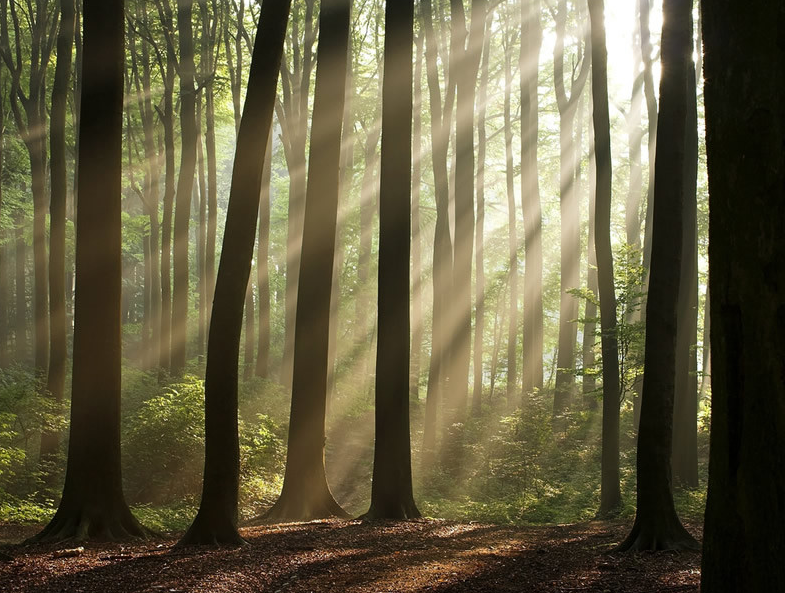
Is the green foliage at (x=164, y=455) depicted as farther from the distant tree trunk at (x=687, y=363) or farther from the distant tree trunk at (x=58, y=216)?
the distant tree trunk at (x=687, y=363)

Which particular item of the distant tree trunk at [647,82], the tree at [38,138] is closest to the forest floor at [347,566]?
the tree at [38,138]

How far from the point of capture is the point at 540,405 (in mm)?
21203

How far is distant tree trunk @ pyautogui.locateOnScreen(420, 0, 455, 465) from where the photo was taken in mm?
20297

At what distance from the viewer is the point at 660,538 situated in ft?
30.4

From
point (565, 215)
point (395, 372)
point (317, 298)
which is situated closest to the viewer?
point (395, 372)

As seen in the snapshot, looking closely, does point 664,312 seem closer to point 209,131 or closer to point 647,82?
point 647,82

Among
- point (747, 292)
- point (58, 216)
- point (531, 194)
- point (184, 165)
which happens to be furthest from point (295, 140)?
point (747, 292)

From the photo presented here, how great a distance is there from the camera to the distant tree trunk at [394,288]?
11820mm

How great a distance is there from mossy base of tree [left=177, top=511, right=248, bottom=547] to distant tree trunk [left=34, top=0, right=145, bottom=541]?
0.93m

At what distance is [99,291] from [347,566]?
15.5 ft

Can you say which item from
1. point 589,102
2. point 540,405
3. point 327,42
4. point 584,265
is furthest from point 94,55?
point 584,265

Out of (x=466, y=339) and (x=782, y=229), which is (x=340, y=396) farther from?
(x=782, y=229)

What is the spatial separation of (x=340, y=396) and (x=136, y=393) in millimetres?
8375

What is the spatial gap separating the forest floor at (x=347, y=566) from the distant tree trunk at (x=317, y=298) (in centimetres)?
160
